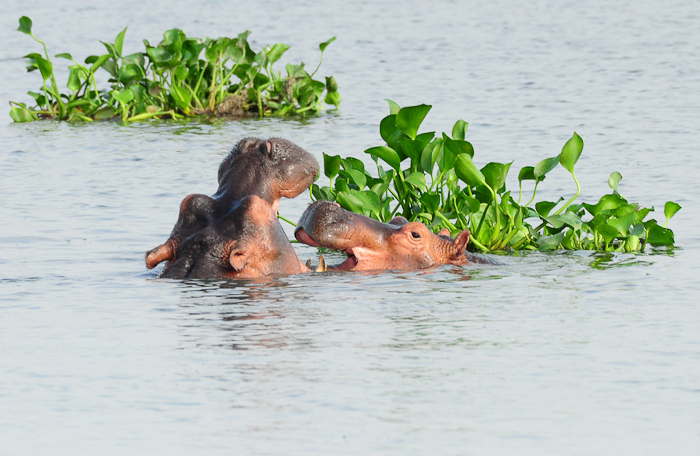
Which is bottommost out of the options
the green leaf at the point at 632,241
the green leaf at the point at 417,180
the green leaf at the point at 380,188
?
the green leaf at the point at 632,241

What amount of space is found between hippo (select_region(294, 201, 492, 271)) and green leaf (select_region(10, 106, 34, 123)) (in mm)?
9753

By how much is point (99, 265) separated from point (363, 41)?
16907 millimetres

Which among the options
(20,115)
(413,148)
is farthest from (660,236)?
(20,115)

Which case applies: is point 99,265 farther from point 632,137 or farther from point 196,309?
point 632,137

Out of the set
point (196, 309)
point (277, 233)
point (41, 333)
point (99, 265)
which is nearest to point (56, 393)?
point (41, 333)

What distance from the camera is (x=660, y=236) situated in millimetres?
9773

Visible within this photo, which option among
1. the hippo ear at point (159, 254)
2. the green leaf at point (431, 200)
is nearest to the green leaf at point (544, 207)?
the green leaf at point (431, 200)

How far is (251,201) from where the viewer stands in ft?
23.9

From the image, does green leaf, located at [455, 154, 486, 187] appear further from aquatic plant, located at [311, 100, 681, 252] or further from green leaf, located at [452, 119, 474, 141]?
green leaf, located at [452, 119, 474, 141]

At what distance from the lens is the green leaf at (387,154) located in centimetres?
951

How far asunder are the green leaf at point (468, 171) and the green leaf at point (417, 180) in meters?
0.27

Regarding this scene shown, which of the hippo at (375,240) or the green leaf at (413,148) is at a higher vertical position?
the green leaf at (413,148)

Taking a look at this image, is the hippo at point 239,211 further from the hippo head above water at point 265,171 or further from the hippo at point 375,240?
the hippo at point 375,240

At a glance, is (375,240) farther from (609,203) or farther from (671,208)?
(671,208)
